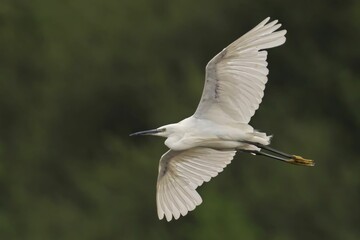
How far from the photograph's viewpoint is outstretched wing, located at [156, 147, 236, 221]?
40.4 ft

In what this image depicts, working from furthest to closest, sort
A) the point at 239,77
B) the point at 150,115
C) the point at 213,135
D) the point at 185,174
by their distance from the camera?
1. the point at 150,115
2. the point at 185,174
3. the point at 213,135
4. the point at 239,77

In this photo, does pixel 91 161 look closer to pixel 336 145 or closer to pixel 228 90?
pixel 336 145

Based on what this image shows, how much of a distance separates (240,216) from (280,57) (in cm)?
536

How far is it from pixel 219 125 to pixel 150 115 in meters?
11.3

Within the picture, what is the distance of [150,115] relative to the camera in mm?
23047

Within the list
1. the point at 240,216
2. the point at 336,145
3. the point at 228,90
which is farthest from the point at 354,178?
the point at 228,90

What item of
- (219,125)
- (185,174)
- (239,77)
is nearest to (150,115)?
(185,174)

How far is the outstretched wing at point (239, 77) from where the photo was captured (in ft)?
37.5

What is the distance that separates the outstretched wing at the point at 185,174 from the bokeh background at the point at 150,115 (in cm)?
687

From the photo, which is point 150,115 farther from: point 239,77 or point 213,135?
point 239,77

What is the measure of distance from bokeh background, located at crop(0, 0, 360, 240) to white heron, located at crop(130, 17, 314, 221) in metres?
6.90

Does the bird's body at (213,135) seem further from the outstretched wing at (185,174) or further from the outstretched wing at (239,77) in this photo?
the outstretched wing at (185,174)

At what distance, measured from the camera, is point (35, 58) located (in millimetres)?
26031

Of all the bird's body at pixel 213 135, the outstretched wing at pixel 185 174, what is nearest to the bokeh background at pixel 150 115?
the outstretched wing at pixel 185 174
